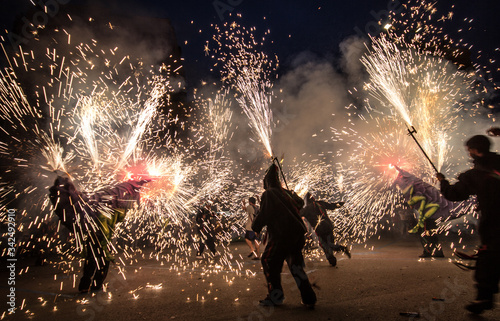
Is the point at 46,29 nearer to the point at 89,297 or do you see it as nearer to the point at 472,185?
the point at 89,297

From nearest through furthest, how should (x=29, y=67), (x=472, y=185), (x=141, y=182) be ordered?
1. (x=472, y=185)
2. (x=141, y=182)
3. (x=29, y=67)

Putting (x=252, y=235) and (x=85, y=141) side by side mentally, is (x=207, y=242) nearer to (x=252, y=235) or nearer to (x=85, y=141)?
(x=252, y=235)

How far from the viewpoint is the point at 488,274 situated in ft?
8.61

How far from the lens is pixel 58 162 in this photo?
541 cm

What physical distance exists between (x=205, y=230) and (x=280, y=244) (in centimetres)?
529

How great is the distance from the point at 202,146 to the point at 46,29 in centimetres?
1075

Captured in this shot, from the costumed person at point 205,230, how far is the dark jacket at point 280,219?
→ 4.94m

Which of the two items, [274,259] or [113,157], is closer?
[274,259]

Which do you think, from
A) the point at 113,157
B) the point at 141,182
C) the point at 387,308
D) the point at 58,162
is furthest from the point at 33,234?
the point at 387,308

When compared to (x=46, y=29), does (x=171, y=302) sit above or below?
below

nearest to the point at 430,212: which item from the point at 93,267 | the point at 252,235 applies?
the point at 252,235

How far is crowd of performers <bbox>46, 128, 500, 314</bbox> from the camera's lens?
2.74 meters

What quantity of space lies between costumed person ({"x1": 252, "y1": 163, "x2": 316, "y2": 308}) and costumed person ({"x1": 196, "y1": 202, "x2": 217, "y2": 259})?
4.96 metres

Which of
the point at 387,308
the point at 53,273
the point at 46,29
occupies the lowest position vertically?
the point at 387,308
